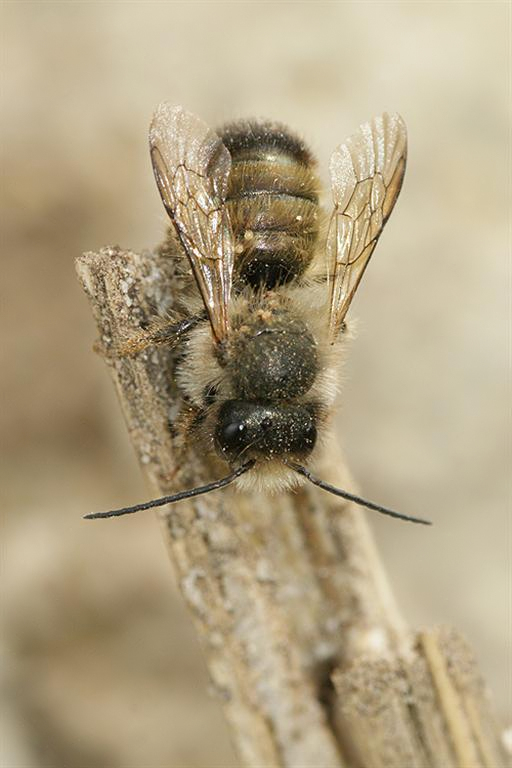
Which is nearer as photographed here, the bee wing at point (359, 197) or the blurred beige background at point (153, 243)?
the bee wing at point (359, 197)

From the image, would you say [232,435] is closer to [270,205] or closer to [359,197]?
[270,205]

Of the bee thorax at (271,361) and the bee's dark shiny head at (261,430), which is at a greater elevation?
the bee thorax at (271,361)

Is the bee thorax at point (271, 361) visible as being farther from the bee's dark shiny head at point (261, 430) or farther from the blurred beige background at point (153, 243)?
the blurred beige background at point (153, 243)

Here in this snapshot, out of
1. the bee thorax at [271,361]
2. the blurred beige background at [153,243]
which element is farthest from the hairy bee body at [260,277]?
the blurred beige background at [153,243]

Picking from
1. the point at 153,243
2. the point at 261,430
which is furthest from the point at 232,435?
the point at 153,243

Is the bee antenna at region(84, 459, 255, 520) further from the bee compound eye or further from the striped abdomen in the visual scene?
the striped abdomen
